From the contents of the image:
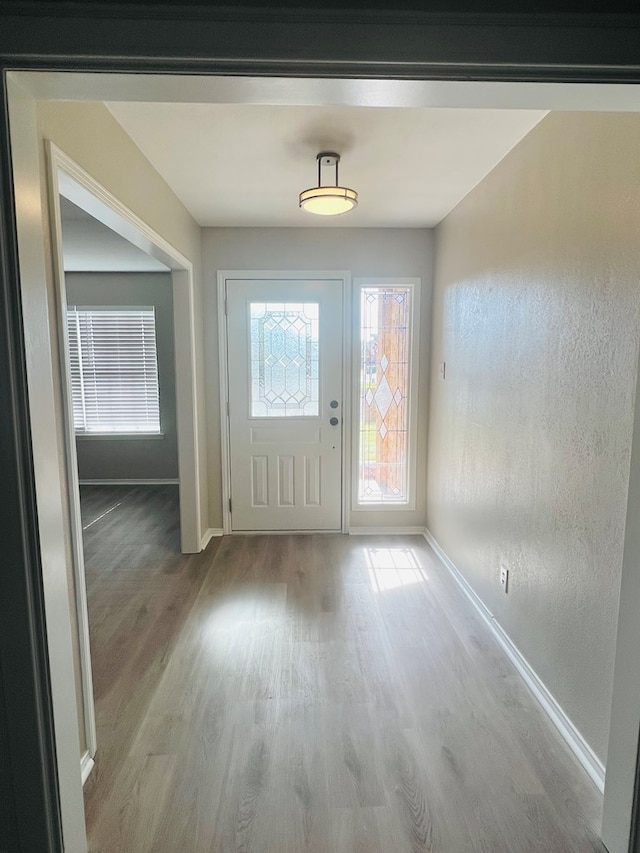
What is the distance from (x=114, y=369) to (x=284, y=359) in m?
2.78

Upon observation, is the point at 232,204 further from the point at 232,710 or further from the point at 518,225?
the point at 232,710

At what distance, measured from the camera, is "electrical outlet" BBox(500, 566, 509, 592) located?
7.58ft

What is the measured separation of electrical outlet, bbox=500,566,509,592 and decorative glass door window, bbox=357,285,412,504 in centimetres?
157

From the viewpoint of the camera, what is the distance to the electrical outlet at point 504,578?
2.31 metres

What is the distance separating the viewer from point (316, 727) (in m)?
1.83

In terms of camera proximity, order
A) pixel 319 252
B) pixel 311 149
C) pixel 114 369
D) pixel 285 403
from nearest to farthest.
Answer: pixel 311 149
pixel 319 252
pixel 285 403
pixel 114 369

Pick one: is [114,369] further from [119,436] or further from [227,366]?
[227,366]

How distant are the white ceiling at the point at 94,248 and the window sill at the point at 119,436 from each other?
190 cm

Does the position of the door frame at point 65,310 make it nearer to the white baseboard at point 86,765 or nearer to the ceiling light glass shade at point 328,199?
the white baseboard at point 86,765

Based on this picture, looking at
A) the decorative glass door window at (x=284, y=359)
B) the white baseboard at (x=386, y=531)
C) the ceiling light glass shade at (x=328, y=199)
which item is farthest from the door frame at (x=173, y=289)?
the white baseboard at (x=386, y=531)

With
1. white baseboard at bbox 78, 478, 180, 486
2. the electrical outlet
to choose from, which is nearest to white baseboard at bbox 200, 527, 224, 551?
white baseboard at bbox 78, 478, 180, 486

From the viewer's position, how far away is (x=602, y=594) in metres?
1.58

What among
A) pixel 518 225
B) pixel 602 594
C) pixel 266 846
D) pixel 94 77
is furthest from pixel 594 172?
pixel 266 846

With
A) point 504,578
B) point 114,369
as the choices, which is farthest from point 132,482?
point 504,578
